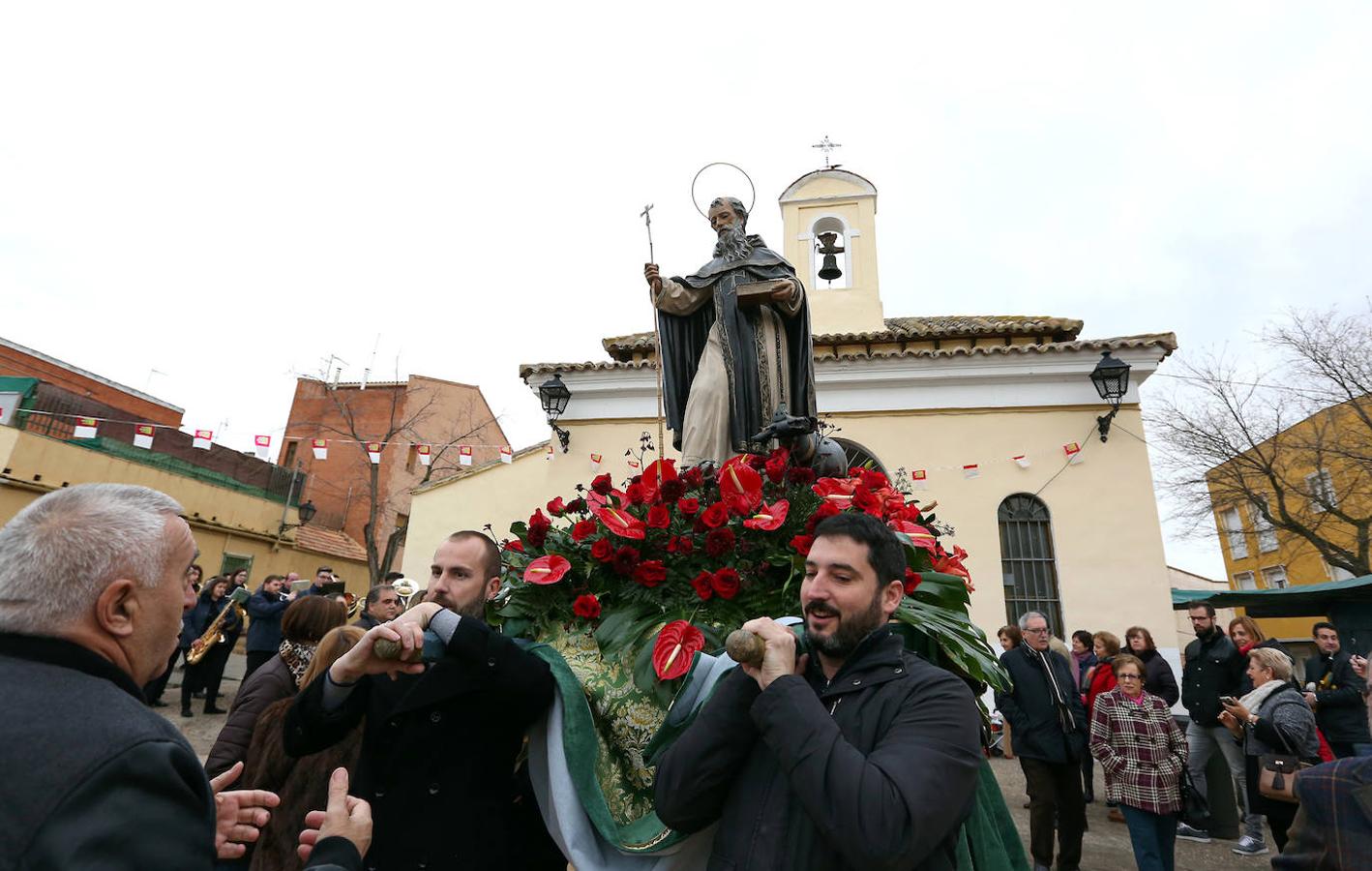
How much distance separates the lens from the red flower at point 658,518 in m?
2.46

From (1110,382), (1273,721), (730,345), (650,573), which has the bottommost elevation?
(1273,721)

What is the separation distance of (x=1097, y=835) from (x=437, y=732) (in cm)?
657

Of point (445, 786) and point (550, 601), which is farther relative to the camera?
point (550, 601)

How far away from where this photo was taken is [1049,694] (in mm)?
5531

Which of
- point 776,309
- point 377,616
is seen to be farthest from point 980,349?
point 377,616

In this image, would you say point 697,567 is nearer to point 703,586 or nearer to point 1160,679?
point 703,586

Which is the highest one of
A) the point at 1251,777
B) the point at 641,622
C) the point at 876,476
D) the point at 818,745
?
the point at 876,476

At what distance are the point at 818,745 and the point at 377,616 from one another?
418 cm

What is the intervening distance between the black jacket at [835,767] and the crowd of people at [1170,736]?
2.92 meters

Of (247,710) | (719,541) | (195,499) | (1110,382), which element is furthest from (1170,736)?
(195,499)

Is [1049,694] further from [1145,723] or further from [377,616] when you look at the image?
[377,616]

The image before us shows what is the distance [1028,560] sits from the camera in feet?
36.3

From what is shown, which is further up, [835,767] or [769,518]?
[769,518]

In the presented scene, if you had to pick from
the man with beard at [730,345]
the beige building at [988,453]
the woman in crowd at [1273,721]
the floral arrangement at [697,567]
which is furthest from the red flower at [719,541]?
the beige building at [988,453]
